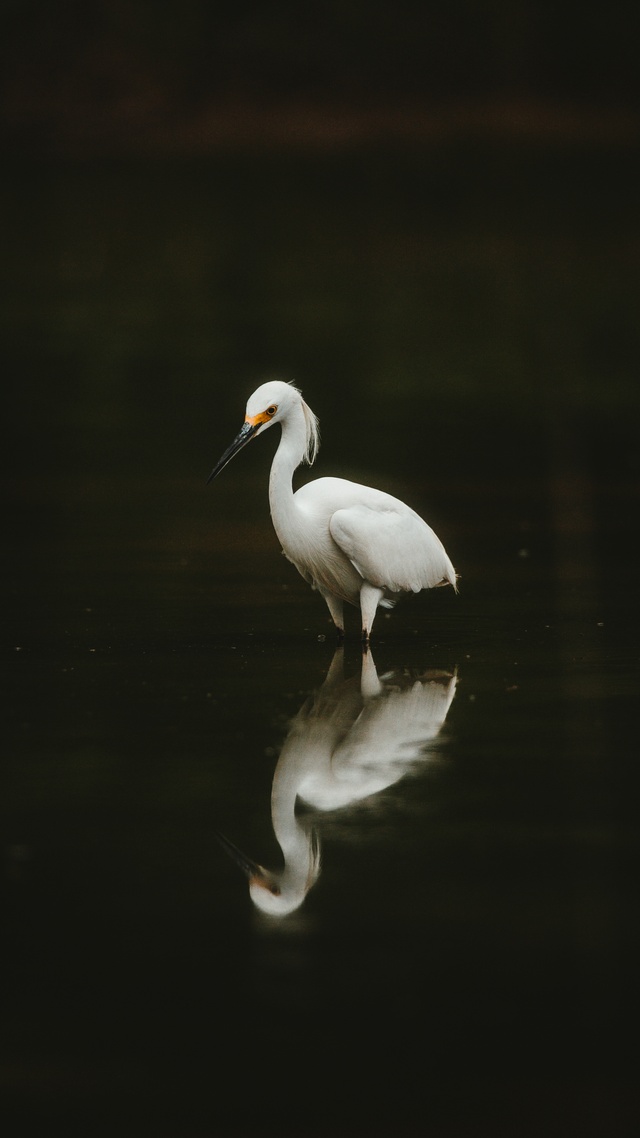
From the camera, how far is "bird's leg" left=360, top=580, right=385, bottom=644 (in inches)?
328

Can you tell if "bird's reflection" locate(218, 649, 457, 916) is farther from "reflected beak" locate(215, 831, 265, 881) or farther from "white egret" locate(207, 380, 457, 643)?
"white egret" locate(207, 380, 457, 643)

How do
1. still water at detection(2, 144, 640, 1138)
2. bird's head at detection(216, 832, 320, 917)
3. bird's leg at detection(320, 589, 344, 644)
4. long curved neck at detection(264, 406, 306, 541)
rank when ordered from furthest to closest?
bird's leg at detection(320, 589, 344, 644) < long curved neck at detection(264, 406, 306, 541) < bird's head at detection(216, 832, 320, 917) < still water at detection(2, 144, 640, 1138)

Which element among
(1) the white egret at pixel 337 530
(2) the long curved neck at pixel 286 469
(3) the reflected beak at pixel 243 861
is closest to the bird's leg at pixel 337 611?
(1) the white egret at pixel 337 530

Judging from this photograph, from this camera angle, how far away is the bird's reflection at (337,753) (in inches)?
200

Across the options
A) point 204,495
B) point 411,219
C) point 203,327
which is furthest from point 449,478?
point 411,219

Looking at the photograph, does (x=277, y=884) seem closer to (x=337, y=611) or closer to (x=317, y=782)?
(x=317, y=782)

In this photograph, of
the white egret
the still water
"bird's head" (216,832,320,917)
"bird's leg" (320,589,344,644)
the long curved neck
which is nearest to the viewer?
the still water

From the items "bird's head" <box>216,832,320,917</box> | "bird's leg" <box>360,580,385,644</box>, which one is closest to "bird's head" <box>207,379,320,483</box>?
"bird's leg" <box>360,580,385,644</box>

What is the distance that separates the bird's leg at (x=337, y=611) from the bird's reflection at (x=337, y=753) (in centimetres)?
49

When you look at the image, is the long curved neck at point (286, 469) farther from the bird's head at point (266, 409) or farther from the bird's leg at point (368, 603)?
the bird's leg at point (368, 603)

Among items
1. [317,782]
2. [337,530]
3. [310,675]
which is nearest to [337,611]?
[337,530]

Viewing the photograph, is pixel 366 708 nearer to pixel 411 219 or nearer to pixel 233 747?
pixel 233 747

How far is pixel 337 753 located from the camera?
6289 millimetres

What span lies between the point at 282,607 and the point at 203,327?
12014mm
